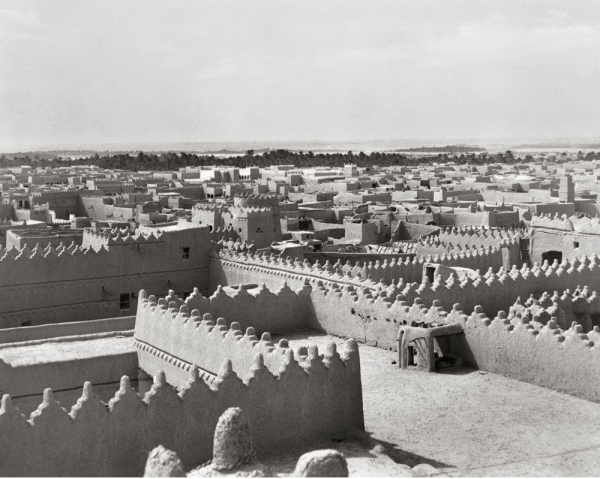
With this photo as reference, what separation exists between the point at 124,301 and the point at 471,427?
1439 cm

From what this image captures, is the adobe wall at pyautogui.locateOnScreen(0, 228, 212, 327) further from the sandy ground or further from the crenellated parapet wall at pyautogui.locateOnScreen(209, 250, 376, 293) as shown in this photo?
the sandy ground

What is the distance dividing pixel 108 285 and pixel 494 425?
14599 mm

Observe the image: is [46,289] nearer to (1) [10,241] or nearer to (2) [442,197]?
(1) [10,241]

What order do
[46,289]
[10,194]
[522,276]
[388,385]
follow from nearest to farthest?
[388,385] → [522,276] → [46,289] → [10,194]

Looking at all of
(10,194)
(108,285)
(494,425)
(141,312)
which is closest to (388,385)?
(494,425)

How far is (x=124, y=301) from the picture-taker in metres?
26.0

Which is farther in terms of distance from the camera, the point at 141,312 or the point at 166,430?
the point at 141,312

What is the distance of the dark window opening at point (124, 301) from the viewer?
26.0 meters

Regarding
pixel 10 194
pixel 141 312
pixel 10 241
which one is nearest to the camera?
pixel 141 312

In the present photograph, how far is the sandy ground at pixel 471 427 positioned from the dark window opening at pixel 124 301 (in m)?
10.7

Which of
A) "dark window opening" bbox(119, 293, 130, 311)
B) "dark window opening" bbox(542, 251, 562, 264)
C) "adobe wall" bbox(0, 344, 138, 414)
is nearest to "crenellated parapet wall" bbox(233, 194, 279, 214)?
"dark window opening" bbox(119, 293, 130, 311)

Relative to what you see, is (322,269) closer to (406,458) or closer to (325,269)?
(325,269)

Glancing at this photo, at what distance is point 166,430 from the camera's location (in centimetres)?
1272

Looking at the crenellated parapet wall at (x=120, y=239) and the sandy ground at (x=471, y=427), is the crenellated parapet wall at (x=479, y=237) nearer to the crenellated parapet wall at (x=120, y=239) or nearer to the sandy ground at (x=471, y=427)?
the crenellated parapet wall at (x=120, y=239)
